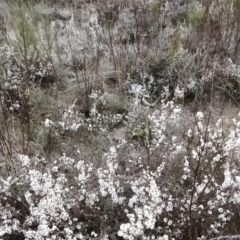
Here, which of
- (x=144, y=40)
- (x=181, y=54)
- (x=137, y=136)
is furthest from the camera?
(x=144, y=40)

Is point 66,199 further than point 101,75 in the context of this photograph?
No

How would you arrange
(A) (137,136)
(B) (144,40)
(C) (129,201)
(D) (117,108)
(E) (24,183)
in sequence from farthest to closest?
(B) (144,40), (D) (117,108), (A) (137,136), (E) (24,183), (C) (129,201)

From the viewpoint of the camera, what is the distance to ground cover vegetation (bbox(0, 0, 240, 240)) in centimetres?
259

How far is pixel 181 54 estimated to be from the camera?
3920 mm

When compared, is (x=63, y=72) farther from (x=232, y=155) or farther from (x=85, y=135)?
(x=232, y=155)

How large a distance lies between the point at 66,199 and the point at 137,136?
31.4 inches

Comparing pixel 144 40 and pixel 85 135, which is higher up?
pixel 144 40

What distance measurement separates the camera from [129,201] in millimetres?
2572

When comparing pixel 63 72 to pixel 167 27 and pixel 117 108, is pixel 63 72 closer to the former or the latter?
pixel 117 108

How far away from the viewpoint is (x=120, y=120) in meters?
3.56

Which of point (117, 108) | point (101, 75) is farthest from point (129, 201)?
point (101, 75)

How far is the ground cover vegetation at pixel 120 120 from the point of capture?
2588 mm

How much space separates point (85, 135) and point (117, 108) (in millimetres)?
391

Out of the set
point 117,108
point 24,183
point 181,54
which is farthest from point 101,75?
point 24,183
